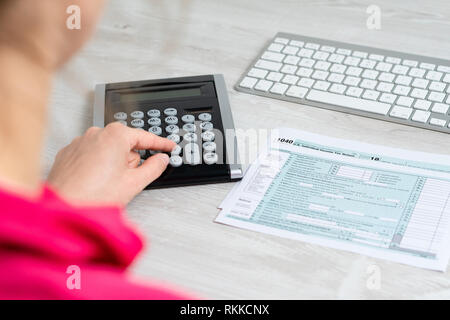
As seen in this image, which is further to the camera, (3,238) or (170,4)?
(170,4)

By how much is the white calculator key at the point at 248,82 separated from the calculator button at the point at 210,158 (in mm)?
196

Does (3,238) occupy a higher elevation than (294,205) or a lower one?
higher

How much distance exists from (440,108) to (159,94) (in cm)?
39

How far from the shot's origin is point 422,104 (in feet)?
2.94

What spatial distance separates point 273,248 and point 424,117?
32 centimetres

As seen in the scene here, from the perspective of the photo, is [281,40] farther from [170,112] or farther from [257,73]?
[170,112]

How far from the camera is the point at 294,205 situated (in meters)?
0.76

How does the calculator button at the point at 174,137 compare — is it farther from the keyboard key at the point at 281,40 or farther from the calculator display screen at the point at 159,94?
the keyboard key at the point at 281,40

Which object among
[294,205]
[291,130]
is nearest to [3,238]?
[294,205]

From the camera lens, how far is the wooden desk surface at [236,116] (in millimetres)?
665

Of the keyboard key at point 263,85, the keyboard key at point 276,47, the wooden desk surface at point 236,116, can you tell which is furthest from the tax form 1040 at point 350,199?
the keyboard key at point 276,47

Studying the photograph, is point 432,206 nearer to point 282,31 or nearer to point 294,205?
point 294,205
